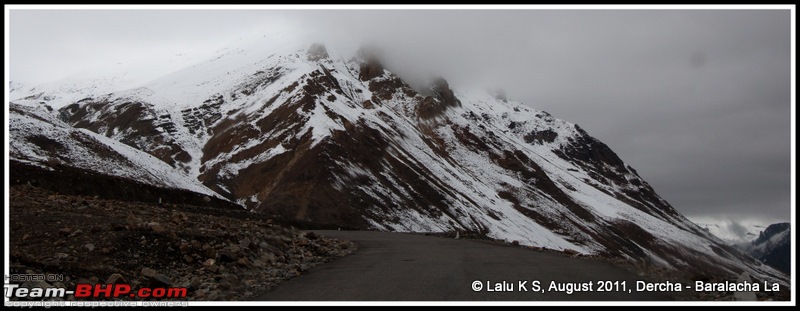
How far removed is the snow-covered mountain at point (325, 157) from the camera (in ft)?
316

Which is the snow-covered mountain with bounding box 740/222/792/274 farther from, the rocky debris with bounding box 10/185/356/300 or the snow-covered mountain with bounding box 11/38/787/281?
the snow-covered mountain with bounding box 11/38/787/281

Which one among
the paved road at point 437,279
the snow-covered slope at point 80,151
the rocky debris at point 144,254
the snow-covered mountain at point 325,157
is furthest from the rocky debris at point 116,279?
the snow-covered mountain at point 325,157

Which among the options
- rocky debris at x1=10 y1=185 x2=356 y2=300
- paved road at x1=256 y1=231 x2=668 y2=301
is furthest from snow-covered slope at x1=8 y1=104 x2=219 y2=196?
paved road at x1=256 y1=231 x2=668 y2=301

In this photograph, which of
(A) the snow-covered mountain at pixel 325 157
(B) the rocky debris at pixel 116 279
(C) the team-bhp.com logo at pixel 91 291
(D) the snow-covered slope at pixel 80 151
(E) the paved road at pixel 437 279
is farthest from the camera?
(A) the snow-covered mountain at pixel 325 157

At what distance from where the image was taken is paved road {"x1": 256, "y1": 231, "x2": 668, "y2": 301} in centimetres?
1135

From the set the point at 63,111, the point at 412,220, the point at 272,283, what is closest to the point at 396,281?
the point at 272,283

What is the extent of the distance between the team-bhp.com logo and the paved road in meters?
2.01

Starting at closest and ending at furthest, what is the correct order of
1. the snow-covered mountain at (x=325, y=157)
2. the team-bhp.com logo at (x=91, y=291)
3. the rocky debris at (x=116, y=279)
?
the team-bhp.com logo at (x=91, y=291)
the rocky debris at (x=116, y=279)
the snow-covered mountain at (x=325, y=157)

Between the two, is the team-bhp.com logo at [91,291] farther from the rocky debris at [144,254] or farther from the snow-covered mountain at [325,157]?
the snow-covered mountain at [325,157]

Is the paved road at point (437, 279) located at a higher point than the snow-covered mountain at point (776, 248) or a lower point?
lower

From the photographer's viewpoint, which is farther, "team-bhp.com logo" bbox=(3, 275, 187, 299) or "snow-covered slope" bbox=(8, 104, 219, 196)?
"snow-covered slope" bbox=(8, 104, 219, 196)

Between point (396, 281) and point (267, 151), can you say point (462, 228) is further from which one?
point (396, 281)

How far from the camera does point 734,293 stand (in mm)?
11531

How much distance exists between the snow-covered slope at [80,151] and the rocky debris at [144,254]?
33295 millimetres
